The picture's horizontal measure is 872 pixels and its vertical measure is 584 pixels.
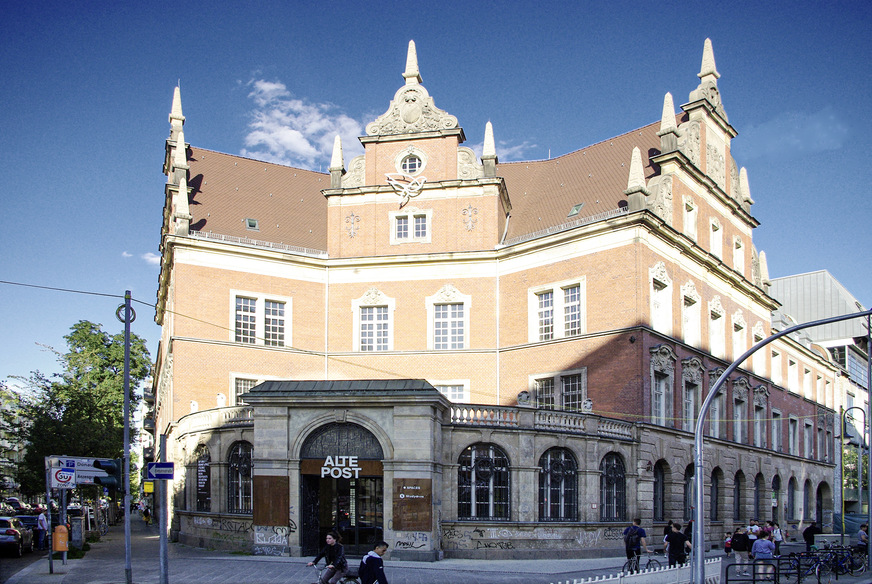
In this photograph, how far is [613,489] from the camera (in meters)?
31.9

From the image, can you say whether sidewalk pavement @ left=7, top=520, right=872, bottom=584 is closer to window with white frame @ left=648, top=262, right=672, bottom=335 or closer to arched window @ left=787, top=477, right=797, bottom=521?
window with white frame @ left=648, top=262, right=672, bottom=335

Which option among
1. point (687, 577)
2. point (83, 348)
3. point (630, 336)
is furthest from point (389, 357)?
point (83, 348)

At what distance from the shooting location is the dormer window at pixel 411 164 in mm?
41469

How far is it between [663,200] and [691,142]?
17.2ft

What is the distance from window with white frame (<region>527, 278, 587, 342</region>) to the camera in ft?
123

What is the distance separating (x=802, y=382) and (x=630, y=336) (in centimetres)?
2831

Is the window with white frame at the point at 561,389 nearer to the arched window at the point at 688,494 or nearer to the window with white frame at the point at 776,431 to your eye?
the arched window at the point at 688,494

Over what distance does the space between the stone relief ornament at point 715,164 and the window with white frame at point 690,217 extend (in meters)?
3.22

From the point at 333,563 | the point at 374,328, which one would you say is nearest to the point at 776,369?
the point at 374,328

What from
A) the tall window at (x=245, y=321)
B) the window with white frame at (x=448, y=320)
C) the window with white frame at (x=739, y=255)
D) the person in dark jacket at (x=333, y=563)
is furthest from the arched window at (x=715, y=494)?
the person in dark jacket at (x=333, y=563)

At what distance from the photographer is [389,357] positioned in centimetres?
4038

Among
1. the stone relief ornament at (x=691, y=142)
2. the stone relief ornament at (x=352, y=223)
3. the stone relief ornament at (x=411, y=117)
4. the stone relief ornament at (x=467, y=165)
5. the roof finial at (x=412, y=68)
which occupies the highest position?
the roof finial at (x=412, y=68)

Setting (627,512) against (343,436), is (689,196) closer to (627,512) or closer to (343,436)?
(627,512)

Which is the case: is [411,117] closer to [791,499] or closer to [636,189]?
[636,189]
